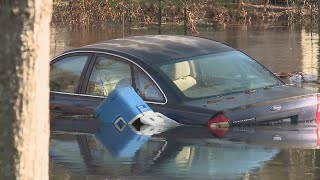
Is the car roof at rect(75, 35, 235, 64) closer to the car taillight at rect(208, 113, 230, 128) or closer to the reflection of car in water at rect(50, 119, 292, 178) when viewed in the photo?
the reflection of car in water at rect(50, 119, 292, 178)

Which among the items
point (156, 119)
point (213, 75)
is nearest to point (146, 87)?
point (156, 119)

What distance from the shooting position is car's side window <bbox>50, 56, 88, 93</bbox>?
440 inches

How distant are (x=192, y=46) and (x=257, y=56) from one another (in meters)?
10.1

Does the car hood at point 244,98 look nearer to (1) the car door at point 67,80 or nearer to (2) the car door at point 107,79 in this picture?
(2) the car door at point 107,79

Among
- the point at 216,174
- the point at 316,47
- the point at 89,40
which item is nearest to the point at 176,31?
the point at 89,40

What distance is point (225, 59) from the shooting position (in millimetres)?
11023

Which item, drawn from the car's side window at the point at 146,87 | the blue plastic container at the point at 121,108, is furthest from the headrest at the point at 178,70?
the blue plastic container at the point at 121,108

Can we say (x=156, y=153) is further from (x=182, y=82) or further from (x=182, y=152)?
(x=182, y=82)

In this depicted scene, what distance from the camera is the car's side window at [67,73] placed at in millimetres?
11164

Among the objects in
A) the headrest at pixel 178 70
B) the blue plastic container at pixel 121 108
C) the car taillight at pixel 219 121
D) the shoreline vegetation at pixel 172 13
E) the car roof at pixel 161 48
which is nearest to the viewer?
the car taillight at pixel 219 121

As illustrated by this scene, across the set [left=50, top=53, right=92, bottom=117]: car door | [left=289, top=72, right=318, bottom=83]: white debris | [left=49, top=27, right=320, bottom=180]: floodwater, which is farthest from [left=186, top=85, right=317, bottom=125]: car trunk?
[left=289, top=72, right=318, bottom=83]: white debris

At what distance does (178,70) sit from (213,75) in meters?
0.44

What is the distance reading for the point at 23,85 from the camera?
4.03 meters

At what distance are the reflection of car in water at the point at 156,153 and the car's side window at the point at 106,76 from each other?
0.60 m
